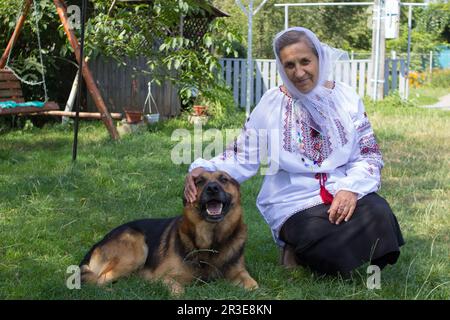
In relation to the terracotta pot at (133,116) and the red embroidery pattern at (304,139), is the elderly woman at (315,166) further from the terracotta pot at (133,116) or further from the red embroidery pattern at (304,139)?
the terracotta pot at (133,116)

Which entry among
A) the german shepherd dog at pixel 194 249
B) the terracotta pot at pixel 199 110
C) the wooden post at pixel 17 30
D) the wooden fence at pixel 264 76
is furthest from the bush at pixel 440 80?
the german shepherd dog at pixel 194 249

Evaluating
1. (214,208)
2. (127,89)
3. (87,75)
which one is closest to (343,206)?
(214,208)

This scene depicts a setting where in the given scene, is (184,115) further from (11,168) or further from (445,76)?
(445,76)

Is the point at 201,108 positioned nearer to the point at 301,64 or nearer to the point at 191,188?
the point at 301,64

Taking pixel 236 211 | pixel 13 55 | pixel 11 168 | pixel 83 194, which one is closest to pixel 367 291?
pixel 236 211

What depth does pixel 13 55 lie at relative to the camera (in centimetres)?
1086

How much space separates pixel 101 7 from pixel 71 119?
1.86m

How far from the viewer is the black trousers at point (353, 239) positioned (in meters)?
3.72

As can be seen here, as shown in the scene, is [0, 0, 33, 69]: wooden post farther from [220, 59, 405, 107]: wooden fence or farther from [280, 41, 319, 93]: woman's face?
[220, 59, 405, 107]: wooden fence

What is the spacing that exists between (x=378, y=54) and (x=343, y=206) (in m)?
11.7

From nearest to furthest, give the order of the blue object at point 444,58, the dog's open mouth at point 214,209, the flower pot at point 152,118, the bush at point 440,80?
1. the dog's open mouth at point 214,209
2. the flower pot at point 152,118
3. the bush at point 440,80
4. the blue object at point 444,58

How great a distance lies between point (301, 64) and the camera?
3.86m

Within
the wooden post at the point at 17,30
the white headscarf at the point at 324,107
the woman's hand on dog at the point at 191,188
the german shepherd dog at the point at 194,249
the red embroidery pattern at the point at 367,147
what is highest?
the wooden post at the point at 17,30

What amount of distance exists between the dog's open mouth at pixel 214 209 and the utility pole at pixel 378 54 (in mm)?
11813
